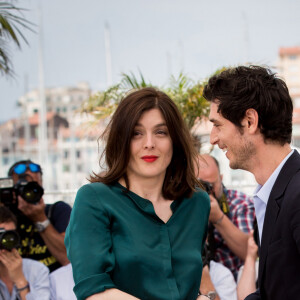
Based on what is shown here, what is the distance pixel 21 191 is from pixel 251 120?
249 centimetres

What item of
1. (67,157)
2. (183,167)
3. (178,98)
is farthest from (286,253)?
(67,157)

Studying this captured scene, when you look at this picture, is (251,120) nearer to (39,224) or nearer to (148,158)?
(148,158)

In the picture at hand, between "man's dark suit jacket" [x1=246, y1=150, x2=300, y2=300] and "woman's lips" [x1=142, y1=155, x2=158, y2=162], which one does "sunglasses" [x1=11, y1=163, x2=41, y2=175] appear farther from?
"man's dark suit jacket" [x1=246, y1=150, x2=300, y2=300]

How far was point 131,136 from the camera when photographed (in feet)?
8.17

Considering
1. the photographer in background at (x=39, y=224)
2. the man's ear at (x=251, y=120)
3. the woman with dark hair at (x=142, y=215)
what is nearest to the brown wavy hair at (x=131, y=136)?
the woman with dark hair at (x=142, y=215)

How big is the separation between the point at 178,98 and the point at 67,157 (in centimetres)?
6426

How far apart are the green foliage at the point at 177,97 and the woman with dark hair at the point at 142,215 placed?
2.98 metres

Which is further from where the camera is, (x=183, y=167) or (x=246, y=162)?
(x=183, y=167)

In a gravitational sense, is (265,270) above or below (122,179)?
below

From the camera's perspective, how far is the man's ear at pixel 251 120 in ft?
7.68

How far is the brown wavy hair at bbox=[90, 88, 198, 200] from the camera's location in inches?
97.9

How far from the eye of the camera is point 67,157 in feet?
226

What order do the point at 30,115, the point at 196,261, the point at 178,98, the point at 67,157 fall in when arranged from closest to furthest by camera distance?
the point at 196,261 < the point at 178,98 < the point at 67,157 < the point at 30,115

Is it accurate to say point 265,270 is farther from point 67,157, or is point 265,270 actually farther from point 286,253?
point 67,157
